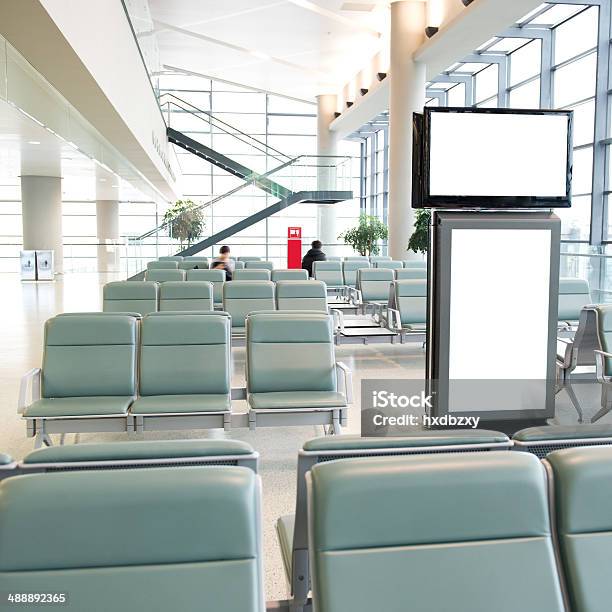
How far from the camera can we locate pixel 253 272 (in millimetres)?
9961

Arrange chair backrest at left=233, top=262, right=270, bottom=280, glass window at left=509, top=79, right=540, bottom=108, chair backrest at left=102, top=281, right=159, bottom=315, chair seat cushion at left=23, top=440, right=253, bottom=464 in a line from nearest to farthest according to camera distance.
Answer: chair seat cushion at left=23, top=440, right=253, bottom=464 → chair backrest at left=102, top=281, right=159, bottom=315 → chair backrest at left=233, top=262, right=270, bottom=280 → glass window at left=509, top=79, right=540, bottom=108

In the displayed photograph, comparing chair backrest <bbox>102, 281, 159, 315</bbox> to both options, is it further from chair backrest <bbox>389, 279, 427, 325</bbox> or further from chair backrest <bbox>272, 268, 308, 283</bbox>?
chair backrest <bbox>272, 268, 308, 283</bbox>

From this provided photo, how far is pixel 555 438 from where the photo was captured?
2164 mm

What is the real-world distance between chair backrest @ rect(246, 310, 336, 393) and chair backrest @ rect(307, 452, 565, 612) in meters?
3.23

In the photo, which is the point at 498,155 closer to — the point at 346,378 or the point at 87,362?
the point at 346,378

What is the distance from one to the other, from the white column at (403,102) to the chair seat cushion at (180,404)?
11.5 m

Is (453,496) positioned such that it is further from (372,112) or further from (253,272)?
(372,112)

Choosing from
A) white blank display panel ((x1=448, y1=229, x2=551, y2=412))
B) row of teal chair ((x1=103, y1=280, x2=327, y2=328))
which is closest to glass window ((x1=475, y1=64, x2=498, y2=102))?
row of teal chair ((x1=103, y1=280, x2=327, y2=328))

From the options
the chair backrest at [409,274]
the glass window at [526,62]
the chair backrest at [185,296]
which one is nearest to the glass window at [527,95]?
the glass window at [526,62]

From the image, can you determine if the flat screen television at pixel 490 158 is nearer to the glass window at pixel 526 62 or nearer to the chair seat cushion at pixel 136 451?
the chair seat cushion at pixel 136 451

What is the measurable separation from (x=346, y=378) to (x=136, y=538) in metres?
3.36

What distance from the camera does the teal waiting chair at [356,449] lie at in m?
2.05

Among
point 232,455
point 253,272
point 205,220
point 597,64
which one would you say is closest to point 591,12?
point 597,64

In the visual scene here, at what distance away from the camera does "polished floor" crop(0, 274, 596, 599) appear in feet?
12.7
